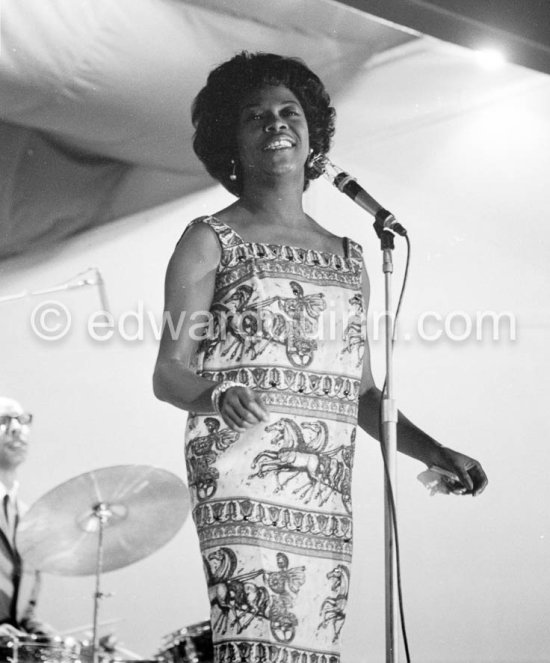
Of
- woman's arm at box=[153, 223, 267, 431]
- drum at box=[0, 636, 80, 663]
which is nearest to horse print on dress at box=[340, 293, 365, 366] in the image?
woman's arm at box=[153, 223, 267, 431]

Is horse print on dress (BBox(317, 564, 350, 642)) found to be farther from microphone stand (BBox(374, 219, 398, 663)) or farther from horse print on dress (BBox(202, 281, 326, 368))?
horse print on dress (BBox(202, 281, 326, 368))

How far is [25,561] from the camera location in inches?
111

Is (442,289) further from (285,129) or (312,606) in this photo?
(312,606)

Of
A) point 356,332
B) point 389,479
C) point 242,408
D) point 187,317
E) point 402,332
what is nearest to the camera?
point 242,408

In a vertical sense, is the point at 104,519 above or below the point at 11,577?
above

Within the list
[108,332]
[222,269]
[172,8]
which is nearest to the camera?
[222,269]

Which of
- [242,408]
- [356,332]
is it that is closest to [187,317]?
[356,332]

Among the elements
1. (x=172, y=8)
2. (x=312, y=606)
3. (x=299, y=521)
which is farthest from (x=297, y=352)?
(x=172, y=8)

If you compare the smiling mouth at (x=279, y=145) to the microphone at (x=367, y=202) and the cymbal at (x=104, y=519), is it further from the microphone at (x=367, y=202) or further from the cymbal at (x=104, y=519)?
the cymbal at (x=104, y=519)

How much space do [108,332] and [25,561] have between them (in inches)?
26.4

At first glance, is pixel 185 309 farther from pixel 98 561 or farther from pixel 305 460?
pixel 98 561

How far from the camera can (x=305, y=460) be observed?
9.37 feet

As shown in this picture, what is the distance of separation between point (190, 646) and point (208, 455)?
477mm

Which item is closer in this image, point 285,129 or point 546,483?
point 285,129
